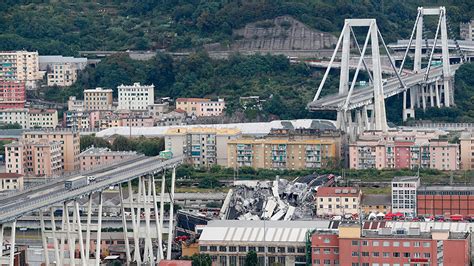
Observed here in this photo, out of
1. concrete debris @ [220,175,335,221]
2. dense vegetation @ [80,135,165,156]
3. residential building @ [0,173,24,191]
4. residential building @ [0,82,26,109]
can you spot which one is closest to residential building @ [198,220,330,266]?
concrete debris @ [220,175,335,221]

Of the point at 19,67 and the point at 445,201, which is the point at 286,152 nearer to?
the point at 445,201

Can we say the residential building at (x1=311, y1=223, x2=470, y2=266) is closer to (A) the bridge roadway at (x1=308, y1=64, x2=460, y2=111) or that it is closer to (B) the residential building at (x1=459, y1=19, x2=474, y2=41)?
(A) the bridge roadway at (x1=308, y1=64, x2=460, y2=111)

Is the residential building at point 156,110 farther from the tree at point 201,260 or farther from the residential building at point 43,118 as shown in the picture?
the tree at point 201,260

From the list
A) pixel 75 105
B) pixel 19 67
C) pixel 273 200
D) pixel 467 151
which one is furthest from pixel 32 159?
pixel 19 67

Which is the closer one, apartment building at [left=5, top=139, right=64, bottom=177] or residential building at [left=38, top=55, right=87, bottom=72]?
apartment building at [left=5, top=139, right=64, bottom=177]

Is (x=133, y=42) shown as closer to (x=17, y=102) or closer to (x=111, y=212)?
(x=17, y=102)

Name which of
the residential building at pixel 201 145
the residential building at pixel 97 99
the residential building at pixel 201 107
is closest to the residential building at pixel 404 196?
the residential building at pixel 201 145
